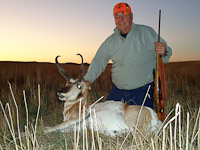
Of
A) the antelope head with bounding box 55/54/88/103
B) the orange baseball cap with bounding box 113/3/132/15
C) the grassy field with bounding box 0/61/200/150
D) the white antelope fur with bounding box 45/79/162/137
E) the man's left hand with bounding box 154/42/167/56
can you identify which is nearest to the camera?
the grassy field with bounding box 0/61/200/150

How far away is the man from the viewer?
439cm

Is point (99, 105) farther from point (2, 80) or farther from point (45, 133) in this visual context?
point (2, 80)

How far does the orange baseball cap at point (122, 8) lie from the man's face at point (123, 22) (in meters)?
0.05

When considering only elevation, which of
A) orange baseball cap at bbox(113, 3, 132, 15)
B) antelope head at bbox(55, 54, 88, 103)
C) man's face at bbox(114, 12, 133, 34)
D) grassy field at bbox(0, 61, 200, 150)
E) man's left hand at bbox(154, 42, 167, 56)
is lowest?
grassy field at bbox(0, 61, 200, 150)

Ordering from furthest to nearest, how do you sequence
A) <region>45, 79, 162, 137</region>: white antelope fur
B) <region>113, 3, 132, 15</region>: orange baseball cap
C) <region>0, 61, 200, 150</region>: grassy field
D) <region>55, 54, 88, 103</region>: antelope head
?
<region>113, 3, 132, 15</region>: orange baseball cap → <region>55, 54, 88, 103</region>: antelope head → <region>45, 79, 162, 137</region>: white antelope fur → <region>0, 61, 200, 150</region>: grassy field

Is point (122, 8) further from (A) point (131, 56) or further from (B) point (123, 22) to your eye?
(A) point (131, 56)

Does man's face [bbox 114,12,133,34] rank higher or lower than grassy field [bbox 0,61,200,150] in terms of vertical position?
Answer: higher

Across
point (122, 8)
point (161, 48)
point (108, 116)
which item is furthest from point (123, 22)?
point (108, 116)

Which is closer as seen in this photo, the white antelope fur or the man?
the white antelope fur

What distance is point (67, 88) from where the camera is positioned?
366cm

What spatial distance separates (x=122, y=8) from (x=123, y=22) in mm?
236

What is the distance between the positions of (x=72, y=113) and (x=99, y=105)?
0.41m

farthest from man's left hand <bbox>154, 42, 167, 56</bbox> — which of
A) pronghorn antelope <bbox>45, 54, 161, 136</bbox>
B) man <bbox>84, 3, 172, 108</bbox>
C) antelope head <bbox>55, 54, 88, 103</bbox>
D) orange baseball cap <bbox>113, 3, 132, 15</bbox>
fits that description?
antelope head <bbox>55, 54, 88, 103</bbox>

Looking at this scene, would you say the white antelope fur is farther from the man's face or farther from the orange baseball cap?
the orange baseball cap
